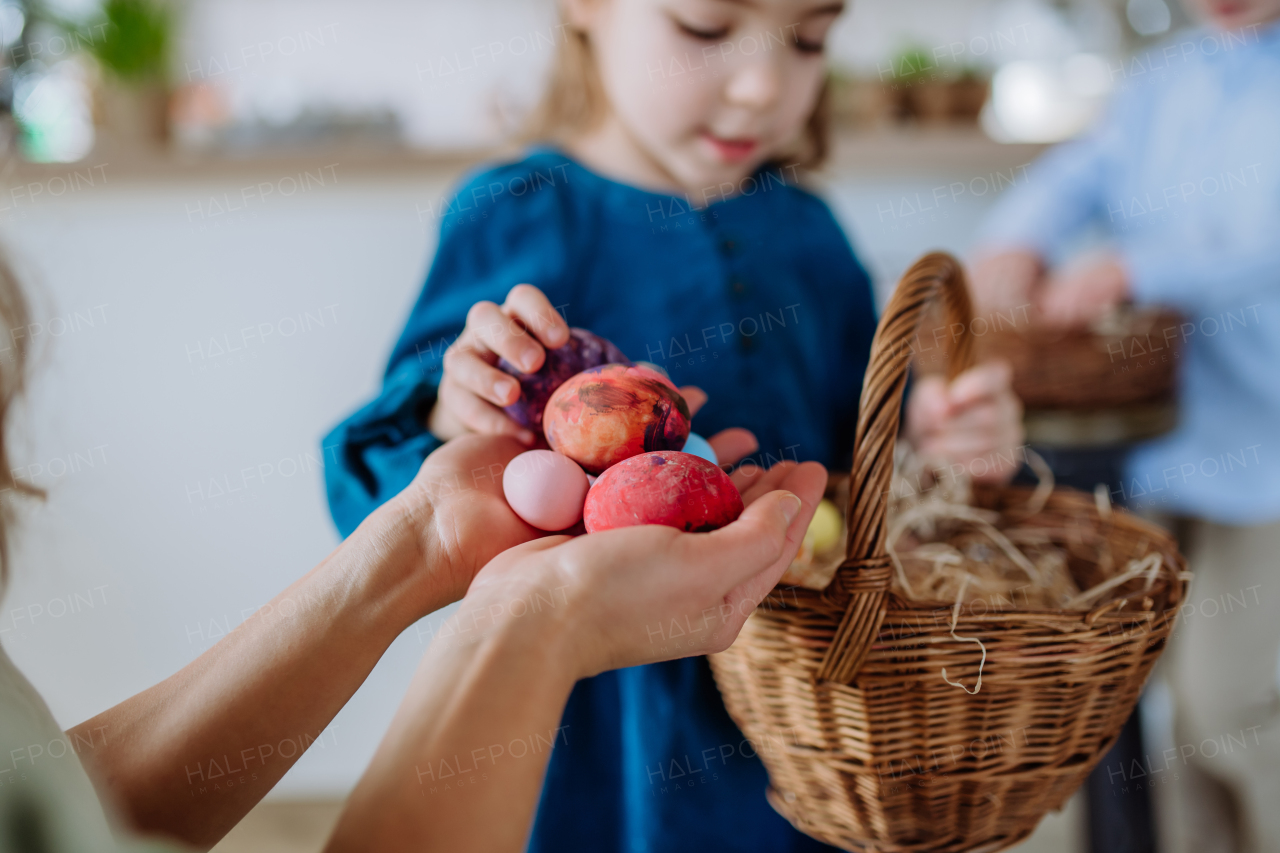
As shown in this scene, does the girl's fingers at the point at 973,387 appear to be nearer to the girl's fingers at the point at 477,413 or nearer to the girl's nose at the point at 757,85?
the girl's nose at the point at 757,85

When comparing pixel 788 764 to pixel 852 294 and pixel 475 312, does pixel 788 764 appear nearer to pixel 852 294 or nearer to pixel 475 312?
pixel 475 312

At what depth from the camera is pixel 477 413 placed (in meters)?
0.67

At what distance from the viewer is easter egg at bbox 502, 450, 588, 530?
1.90ft

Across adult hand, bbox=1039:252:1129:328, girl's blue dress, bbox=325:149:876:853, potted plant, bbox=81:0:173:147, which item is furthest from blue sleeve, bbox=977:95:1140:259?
potted plant, bbox=81:0:173:147

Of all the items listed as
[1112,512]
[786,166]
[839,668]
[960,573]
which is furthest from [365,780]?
[786,166]

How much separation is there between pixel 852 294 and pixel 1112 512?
1.28 feet

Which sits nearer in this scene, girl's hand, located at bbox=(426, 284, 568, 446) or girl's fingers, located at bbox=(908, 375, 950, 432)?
girl's hand, located at bbox=(426, 284, 568, 446)

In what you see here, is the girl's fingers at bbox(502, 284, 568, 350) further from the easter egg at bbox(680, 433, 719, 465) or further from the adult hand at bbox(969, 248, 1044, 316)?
the adult hand at bbox(969, 248, 1044, 316)

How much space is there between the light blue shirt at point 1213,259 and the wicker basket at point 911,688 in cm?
77

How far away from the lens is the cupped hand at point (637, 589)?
1.39ft

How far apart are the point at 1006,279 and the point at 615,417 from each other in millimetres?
1091

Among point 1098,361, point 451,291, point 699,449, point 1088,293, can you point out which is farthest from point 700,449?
point 1088,293

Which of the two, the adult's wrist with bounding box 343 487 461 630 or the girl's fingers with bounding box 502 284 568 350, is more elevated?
the girl's fingers with bounding box 502 284 568 350

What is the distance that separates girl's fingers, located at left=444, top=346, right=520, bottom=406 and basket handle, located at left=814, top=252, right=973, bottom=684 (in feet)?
0.90
